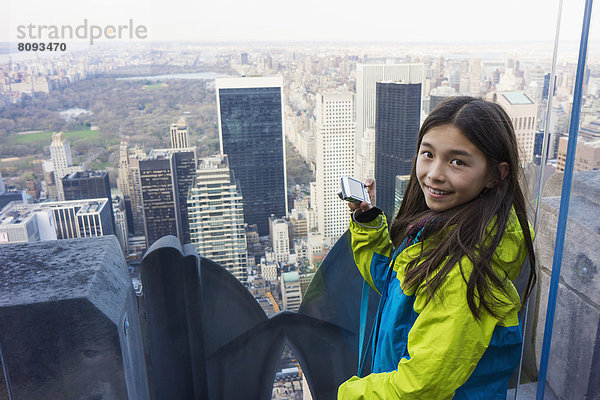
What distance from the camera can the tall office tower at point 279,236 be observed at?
156cm

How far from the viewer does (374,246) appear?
1231 mm

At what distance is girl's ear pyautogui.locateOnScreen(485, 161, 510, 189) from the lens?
97cm

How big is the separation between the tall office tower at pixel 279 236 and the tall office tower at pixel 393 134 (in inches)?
13.3

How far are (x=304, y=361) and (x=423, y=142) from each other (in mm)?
1095

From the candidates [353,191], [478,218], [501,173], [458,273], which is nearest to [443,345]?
[458,273]

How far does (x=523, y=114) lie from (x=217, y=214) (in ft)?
3.24

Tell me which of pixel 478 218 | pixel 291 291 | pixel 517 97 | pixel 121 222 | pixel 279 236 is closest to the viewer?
pixel 478 218

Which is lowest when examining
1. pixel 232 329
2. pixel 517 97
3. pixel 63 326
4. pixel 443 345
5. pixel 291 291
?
pixel 232 329

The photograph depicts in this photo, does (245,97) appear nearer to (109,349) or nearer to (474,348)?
(109,349)

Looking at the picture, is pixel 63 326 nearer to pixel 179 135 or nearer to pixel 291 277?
pixel 179 135

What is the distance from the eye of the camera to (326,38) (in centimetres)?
148

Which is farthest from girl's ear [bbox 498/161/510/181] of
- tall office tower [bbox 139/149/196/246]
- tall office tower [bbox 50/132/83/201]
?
tall office tower [bbox 50/132/83/201]

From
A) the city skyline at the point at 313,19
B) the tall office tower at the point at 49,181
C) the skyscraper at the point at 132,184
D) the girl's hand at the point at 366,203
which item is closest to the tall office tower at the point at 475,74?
the city skyline at the point at 313,19

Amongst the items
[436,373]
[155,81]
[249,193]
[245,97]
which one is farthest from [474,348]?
[155,81]
